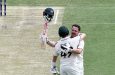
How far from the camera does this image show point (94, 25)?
25.4m

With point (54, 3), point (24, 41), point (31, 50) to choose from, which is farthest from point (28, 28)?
point (54, 3)

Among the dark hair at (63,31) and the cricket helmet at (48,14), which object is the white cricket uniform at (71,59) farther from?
the cricket helmet at (48,14)

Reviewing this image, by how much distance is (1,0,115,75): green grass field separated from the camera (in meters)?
19.0

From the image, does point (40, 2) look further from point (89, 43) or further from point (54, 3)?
point (89, 43)

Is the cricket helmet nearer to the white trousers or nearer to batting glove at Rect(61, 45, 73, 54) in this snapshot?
batting glove at Rect(61, 45, 73, 54)

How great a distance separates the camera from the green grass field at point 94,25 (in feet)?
62.4

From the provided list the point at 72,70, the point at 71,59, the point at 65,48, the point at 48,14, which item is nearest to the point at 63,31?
the point at 65,48

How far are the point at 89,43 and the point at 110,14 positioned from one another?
608cm

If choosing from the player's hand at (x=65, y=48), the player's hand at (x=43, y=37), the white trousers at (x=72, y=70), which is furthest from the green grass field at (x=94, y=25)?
the player's hand at (x=43, y=37)

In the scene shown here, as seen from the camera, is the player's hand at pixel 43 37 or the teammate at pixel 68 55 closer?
the player's hand at pixel 43 37

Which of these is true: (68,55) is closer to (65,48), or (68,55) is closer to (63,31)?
(65,48)

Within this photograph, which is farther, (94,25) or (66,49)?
(94,25)

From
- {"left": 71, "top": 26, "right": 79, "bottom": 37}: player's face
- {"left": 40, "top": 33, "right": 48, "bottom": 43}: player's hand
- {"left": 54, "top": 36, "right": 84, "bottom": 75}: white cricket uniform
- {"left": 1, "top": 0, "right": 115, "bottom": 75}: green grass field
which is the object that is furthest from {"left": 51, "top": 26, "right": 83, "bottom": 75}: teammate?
→ {"left": 1, "top": 0, "right": 115, "bottom": 75}: green grass field

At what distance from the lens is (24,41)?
74.5ft
